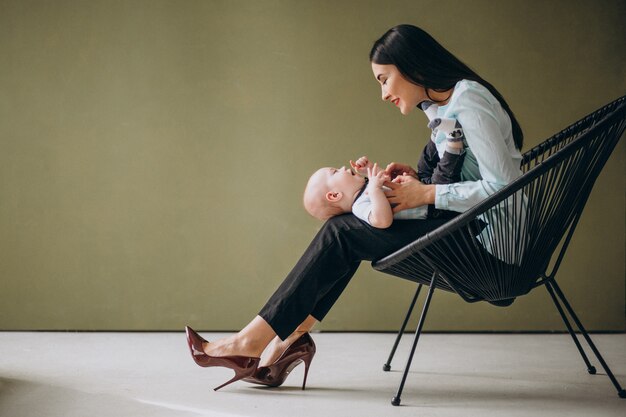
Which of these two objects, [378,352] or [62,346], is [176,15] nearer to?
[62,346]

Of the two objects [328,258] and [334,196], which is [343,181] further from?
[328,258]

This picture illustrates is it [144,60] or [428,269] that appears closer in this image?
[428,269]

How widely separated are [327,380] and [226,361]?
45 centimetres

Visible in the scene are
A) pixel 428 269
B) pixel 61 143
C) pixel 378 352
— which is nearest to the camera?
pixel 428 269

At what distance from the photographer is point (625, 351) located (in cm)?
288

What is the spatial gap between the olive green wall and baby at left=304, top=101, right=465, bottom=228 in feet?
3.88

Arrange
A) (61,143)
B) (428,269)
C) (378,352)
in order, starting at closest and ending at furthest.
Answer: (428,269) → (378,352) → (61,143)

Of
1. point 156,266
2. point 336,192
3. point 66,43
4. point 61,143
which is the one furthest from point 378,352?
point 66,43

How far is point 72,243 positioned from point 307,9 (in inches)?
62.5

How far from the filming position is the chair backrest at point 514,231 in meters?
1.90

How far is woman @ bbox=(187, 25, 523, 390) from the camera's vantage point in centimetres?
198

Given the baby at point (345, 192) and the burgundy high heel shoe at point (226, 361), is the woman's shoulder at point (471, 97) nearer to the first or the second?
the baby at point (345, 192)

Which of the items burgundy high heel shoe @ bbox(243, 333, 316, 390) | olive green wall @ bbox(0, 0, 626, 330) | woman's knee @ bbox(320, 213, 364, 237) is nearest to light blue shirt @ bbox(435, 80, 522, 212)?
woman's knee @ bbox(320, 213, 364, 237)

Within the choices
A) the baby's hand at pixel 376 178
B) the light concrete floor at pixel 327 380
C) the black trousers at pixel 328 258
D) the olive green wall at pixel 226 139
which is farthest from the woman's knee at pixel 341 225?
the olive green wall at pixel 226 139
